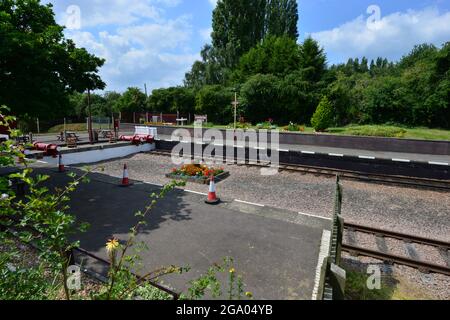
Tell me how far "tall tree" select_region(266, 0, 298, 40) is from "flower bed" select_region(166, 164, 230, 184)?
134ft

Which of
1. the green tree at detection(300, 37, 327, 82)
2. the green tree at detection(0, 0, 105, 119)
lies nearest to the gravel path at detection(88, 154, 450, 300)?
the green tree at detection(0, 0, 105, 119)

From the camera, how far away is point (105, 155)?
709 inches

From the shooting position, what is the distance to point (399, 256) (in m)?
6.63

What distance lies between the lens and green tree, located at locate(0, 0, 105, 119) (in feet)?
28.9

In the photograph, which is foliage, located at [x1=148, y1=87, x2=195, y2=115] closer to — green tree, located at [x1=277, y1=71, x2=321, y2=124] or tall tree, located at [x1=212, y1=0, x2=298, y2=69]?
tall tree, located at [x1=212, y1=0, x2=298, y2=69]

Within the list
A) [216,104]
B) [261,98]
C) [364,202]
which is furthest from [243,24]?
[364,202]

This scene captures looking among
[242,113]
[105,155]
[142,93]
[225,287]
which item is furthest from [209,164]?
[142,93]

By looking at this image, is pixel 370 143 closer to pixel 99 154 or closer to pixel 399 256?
pixel 399 256

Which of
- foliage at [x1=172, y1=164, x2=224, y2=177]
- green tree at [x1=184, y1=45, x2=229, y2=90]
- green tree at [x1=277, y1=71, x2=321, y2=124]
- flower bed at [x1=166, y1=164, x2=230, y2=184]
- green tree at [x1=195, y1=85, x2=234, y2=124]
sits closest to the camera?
flower bed at [x1=166, y1=164, x2=230, y2=184]

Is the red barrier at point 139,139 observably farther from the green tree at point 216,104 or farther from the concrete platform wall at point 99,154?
the green tree at point 216,104

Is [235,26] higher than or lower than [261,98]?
higher

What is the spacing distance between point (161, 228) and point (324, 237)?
4.30 meters

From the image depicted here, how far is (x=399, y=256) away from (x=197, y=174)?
29.3 feet

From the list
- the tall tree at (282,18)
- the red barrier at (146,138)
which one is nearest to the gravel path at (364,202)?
the red barrier at (146,138)
